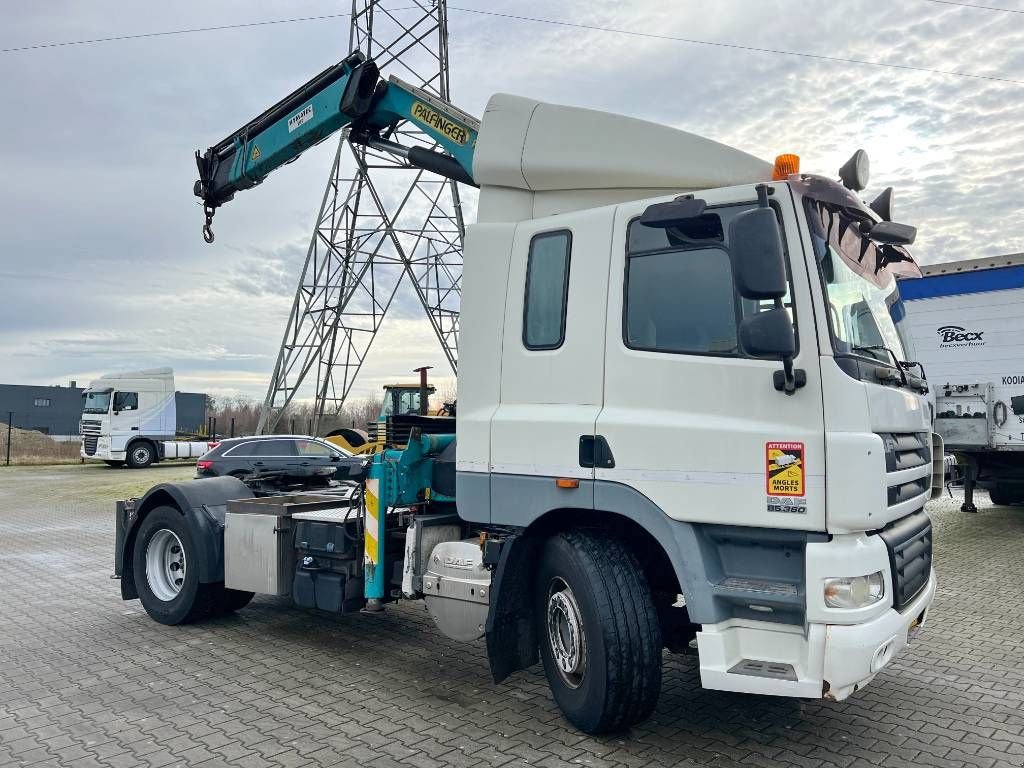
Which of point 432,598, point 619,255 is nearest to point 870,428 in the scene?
point 619,255

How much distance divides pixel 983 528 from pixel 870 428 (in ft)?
35.4

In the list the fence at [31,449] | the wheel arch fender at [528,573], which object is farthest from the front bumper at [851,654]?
the fence at [31,449]

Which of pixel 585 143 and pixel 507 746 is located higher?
pixel 585 143

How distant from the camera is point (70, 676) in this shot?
558cm

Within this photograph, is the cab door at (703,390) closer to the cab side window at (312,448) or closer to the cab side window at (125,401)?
the cab side window at (312,448)

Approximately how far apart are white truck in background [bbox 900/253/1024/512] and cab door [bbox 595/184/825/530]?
8.97 meters

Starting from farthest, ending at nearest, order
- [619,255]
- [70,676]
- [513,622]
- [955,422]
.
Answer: [955,422] < [70,676] < [513,622] < [619,255]

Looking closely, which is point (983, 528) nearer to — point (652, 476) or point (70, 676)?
point (652, 476)

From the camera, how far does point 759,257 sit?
365cm

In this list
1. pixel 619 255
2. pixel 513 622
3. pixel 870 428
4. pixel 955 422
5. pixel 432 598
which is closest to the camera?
pixel 870 428

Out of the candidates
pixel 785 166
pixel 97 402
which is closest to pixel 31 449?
pixel 97 402

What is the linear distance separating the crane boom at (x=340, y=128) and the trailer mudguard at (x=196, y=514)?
10.7 feet

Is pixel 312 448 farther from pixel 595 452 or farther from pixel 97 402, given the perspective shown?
pixel 595 452

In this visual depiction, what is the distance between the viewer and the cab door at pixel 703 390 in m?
3.81
